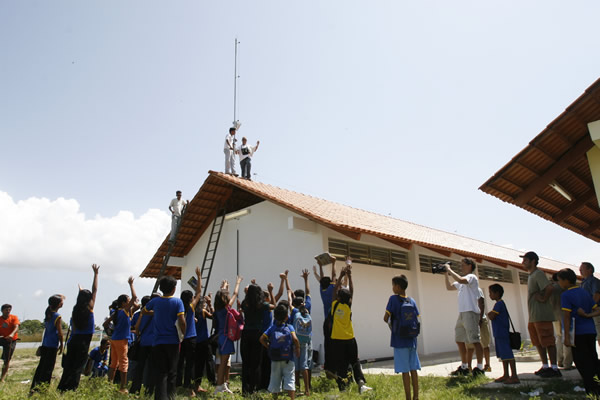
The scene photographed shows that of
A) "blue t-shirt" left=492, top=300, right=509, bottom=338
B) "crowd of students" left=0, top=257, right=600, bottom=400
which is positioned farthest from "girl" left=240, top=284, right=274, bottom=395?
"blue t-shirt" left=492, top=300, right=509, bottom=338

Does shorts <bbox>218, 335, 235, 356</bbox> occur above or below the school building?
below

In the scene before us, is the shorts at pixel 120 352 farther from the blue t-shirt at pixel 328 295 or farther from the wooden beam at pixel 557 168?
the wooden beam at pixel 557 168

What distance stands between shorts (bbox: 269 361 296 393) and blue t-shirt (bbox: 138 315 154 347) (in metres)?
1.85

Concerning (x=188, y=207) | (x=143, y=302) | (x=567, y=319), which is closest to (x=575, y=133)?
(x=567, y=319)

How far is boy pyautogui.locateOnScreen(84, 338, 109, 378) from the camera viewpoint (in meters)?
8.11

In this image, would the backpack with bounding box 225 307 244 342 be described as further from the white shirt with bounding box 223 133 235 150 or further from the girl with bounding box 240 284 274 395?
the white shirt with bounding box 223 133 235 150

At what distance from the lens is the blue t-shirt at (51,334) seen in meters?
6.16

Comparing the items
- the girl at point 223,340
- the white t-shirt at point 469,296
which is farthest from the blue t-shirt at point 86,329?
the white t-shirt at point 469,296

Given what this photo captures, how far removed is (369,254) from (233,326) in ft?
18.3

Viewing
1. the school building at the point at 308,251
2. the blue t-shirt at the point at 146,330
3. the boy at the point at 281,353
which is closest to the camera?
the boy at the point at 281,353

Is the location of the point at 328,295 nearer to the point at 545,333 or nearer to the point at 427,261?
the point at 545,333

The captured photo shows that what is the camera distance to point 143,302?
698cm

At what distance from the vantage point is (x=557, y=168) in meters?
6.95

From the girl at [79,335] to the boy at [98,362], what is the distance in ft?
7.70
